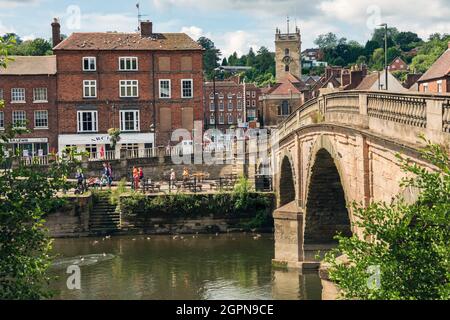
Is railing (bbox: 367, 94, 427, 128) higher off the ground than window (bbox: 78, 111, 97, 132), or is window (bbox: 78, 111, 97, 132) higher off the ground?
window (bbox: 78, 111, 97, 132)

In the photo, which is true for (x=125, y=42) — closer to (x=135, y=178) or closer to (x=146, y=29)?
(x=146, y=29)

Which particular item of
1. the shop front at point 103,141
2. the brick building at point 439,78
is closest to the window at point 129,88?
the shop front at point 103,141

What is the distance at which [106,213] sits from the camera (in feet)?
144

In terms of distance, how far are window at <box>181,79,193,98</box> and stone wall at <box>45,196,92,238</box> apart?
20336mm

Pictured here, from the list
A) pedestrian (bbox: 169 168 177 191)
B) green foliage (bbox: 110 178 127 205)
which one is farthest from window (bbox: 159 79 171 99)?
green foliage (bbox: 110 178 127 205)

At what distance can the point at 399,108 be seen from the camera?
1641cm

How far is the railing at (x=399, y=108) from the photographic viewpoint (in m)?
Result: 14.7

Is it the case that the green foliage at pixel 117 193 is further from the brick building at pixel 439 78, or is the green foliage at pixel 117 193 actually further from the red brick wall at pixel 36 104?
the brick building at pixel 439 78

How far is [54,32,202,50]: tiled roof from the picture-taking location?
6047 centimetres

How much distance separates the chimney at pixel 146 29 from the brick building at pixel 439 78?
24.4 metres

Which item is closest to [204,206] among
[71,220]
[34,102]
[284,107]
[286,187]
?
[286,187]

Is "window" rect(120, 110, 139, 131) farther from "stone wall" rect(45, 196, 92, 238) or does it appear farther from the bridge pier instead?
the bridge pier

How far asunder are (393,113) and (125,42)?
46.9 meters

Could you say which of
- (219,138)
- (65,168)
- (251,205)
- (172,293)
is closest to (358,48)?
(219,138)
